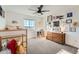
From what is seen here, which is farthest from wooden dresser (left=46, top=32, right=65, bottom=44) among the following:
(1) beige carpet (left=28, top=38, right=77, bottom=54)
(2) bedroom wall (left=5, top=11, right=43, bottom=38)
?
(2) bedroom wall (left=5, top=11, right=43, bottom=38)

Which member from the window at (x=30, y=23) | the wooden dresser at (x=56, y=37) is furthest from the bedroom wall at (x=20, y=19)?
the wooden dresser at (x=56, y=37)

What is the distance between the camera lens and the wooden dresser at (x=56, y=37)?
6.09 feet

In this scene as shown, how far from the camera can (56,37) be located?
187 cm

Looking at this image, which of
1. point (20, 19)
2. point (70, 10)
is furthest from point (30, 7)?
point (70, 10)

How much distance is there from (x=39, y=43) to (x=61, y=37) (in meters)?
0.38

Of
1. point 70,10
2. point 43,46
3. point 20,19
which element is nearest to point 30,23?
point 20,19

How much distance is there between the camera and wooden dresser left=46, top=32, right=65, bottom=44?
186 cm

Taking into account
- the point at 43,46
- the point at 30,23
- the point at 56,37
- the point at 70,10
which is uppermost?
the point at 70,10

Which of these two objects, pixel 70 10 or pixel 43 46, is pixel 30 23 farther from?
pixel 70 10

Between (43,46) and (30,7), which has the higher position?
(30,7)

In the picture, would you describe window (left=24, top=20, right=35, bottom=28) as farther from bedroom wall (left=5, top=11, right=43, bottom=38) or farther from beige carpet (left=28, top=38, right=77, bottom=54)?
beige carpet (left=28, top=38, right=77, bottom=54)
